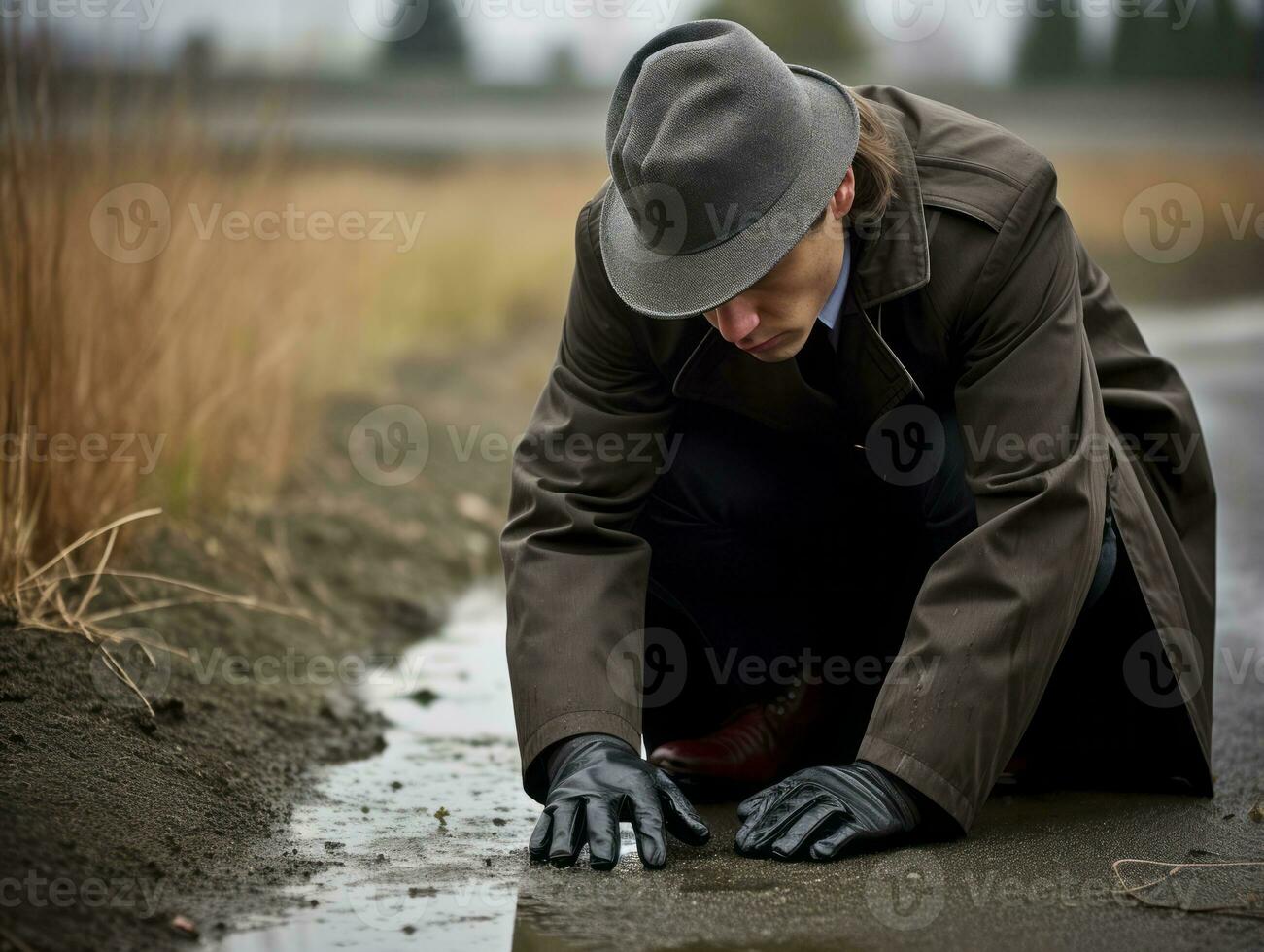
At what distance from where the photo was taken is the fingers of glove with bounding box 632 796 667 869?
217 centimetres

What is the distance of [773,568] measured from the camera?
2.74 m

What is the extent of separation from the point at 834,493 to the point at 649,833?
80 cm

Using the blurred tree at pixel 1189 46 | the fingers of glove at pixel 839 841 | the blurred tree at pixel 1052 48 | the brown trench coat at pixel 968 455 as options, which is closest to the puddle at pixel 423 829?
the brown trench coat at pixel 968 455

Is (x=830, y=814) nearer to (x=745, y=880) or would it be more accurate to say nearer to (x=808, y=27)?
(x=745, y=880)

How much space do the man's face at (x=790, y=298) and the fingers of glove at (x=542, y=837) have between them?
778 mm

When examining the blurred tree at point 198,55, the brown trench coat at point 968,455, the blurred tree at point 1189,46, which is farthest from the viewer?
the blurred tree at point 1189,46

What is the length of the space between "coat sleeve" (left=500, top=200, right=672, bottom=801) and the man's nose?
0.27 m

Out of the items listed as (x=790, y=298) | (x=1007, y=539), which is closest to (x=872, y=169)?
(x=790, y=298)

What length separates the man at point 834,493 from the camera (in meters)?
2.22

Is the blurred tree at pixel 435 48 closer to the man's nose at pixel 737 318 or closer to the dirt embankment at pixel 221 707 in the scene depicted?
the dirt embankment at pixel 221 707

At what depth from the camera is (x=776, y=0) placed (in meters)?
26.4

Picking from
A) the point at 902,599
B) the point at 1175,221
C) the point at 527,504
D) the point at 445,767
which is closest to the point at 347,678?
the point at 445,767

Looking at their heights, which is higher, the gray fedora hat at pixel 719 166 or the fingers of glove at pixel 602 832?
the gray fedora hat at pixel 719 166

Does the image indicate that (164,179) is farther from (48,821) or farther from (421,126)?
(421,126)
